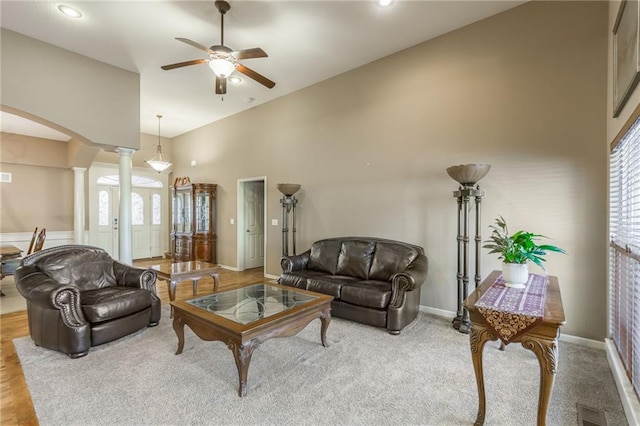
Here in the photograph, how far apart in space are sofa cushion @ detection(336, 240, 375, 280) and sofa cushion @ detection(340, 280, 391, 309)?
44 centimetres

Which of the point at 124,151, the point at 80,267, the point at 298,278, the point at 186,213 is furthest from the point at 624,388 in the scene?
the point at 186,213

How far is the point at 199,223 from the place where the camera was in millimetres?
7273

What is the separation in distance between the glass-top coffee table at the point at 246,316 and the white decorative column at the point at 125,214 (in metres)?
2.56

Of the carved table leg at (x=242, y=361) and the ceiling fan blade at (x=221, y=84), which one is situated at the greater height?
the ceiling fan blade at (x=221, y=84)

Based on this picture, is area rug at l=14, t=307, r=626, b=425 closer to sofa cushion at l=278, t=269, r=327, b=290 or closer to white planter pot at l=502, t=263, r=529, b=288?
white planter pot at l=502, t=263, r=529, b=288

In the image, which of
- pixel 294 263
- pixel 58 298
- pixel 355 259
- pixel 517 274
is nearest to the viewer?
pixel 517 274

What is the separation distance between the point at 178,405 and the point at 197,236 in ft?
18.4

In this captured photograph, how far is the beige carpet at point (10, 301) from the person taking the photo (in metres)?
4.16

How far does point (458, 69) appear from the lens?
3.72m

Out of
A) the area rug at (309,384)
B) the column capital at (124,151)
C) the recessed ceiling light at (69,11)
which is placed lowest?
the area rug at (309,384)

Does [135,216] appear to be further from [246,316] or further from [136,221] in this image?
[246,316]

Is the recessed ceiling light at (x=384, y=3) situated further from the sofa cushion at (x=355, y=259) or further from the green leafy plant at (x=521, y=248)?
the sofa cushion at (x=355, y=259)

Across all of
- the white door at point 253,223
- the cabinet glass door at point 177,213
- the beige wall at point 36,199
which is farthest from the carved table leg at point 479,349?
the beige wall at point 36,199

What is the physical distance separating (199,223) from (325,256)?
417cm
